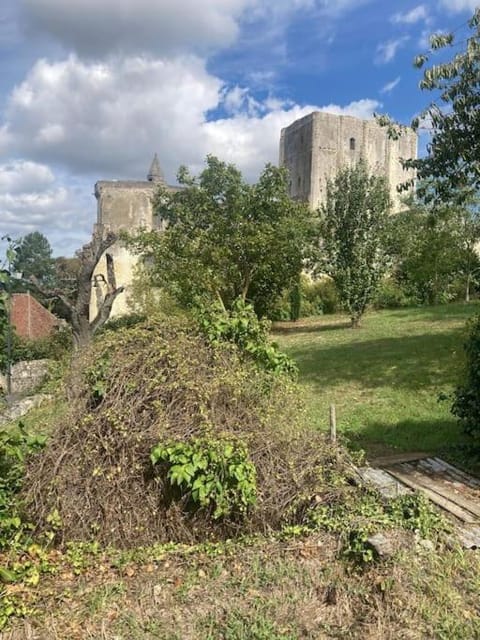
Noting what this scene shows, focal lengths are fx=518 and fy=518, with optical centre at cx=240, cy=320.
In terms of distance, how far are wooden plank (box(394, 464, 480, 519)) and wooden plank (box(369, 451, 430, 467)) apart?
0.14 m

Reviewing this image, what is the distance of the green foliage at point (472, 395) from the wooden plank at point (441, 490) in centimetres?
59

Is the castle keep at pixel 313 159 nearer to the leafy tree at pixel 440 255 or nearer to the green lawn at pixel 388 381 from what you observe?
the leafy tree at pixel 440 255

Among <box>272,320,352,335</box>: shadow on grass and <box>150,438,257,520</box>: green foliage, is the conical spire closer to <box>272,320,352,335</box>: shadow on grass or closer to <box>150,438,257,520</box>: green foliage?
<box>272,320,352,335</box>: shadow on grass

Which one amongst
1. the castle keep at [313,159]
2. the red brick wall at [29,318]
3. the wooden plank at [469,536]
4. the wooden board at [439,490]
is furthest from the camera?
the castle keep at [313,159]

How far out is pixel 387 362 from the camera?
1039 centimetres

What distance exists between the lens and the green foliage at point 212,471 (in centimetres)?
361

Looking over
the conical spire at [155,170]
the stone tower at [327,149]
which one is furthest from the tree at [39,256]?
the stone tower at [327,149]

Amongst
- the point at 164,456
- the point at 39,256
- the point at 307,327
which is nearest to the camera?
the point at 164,456

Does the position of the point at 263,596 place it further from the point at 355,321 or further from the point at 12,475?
the point at 355,321

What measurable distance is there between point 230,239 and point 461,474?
1289 cm

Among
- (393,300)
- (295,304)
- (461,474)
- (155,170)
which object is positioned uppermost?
(155,170)

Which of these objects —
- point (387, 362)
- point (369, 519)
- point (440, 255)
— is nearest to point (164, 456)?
point (369, 519)

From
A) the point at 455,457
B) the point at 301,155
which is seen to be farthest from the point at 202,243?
the point at 301,155

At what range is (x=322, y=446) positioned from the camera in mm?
4441
